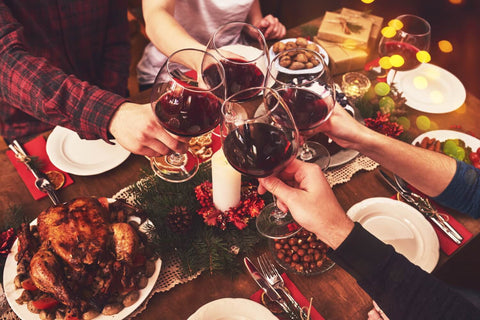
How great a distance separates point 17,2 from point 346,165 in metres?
1.44

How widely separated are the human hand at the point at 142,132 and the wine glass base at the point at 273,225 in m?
0.34

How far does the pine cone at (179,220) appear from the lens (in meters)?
1.11

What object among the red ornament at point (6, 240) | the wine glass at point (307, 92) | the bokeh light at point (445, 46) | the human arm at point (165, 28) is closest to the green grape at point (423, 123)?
the wine glass at point (307, 92)

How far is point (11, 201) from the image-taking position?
4.08 feet

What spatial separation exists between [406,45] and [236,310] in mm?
1194

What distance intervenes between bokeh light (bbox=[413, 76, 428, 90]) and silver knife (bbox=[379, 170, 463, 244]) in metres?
0.57

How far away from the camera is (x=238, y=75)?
1.06 m

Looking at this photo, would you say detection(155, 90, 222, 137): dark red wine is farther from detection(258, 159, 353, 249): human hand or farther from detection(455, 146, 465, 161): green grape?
detection(455, 146, 465, 161): green grape

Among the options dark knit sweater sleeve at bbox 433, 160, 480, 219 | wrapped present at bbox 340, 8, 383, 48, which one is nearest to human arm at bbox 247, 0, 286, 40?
wrapped present at bbox 340, 8, 383, 48

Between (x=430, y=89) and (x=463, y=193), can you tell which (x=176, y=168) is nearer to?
(x=463, y=193)

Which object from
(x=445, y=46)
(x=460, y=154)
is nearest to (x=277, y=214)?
(x=460, y=154)

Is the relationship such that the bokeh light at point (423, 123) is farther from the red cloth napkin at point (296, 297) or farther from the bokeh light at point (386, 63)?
the red cloth napkin at point (296, 297)

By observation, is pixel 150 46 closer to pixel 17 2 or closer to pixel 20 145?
pixel 17 2

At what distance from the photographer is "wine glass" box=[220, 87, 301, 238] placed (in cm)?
85
